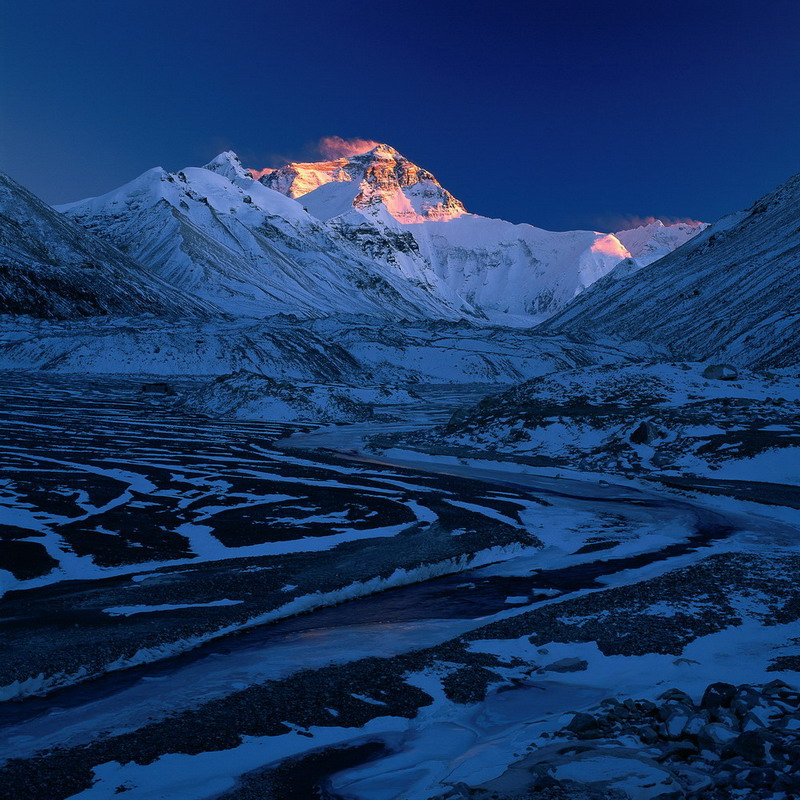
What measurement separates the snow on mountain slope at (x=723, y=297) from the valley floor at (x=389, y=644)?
2421 inches

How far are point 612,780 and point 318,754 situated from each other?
214 centimetres

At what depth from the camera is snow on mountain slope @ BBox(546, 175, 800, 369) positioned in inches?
3157

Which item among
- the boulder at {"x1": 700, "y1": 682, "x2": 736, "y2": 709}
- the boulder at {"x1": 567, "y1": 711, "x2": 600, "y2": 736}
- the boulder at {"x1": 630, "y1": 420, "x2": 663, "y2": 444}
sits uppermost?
the boulder at {"x1": 630, "y1": 420, "x2": 663, "y2": 444}

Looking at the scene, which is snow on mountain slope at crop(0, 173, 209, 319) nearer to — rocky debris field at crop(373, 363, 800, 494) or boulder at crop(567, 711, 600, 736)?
rocky debris field at crop(373, 363, 800, 494)

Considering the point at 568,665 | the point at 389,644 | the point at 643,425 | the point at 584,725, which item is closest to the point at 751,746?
the point at 584,725

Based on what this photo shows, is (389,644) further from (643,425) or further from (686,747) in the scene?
(643,425)

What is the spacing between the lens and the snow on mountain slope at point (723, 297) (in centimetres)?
8019

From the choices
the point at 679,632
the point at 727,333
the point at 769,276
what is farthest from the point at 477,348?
the point at 679,632

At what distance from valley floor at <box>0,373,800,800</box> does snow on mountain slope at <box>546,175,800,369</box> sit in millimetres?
61500

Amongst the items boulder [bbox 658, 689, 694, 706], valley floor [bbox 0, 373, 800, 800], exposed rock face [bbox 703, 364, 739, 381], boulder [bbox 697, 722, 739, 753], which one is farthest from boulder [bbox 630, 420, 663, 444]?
boulder [bbox 697, 722, 739, 753]

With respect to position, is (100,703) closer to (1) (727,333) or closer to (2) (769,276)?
(1) (727,333)

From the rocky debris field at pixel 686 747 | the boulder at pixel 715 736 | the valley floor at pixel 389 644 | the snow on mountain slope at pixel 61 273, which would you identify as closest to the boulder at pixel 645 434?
the valley floor at pixel 389 644

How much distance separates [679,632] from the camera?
299 inches

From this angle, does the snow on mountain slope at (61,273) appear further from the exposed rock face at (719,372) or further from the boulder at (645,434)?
the boulder at (645,434)
